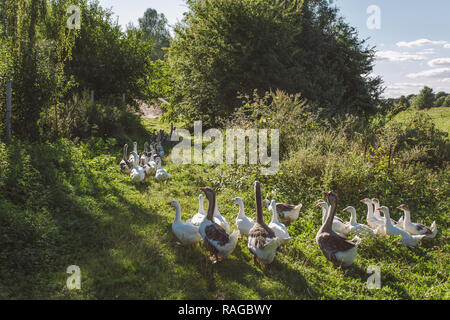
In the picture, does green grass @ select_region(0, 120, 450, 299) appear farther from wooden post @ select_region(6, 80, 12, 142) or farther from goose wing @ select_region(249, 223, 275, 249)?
wooden post @ select_region(6, 80, 12, 142)

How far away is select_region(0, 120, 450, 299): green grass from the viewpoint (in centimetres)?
419

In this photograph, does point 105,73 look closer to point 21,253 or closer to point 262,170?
point 262,170

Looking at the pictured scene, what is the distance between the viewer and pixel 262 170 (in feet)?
28.5

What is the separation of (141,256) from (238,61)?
12.3 meters

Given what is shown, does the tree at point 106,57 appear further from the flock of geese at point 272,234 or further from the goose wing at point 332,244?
the goose wing at point 332,244

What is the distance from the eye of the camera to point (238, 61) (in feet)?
49.8

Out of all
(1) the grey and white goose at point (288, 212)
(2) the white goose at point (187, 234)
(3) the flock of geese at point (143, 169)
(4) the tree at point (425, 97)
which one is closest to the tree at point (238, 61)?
(3) the flock of geese at point (143, 169)

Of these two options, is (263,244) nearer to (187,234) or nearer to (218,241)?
(218,241)

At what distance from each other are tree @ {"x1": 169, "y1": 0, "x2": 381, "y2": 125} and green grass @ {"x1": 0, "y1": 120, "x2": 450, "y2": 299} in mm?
8545

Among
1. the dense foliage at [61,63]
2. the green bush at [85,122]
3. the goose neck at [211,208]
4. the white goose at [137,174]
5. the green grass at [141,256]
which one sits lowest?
the green grass at [141,256]

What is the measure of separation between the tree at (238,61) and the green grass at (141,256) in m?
8.55

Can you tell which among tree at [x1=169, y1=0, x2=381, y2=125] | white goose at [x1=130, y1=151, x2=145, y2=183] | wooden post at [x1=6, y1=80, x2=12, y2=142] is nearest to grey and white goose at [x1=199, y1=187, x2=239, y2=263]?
white goose at [x1=130, y1=151, x2=145, y2=183]

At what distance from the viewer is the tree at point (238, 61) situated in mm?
15125
